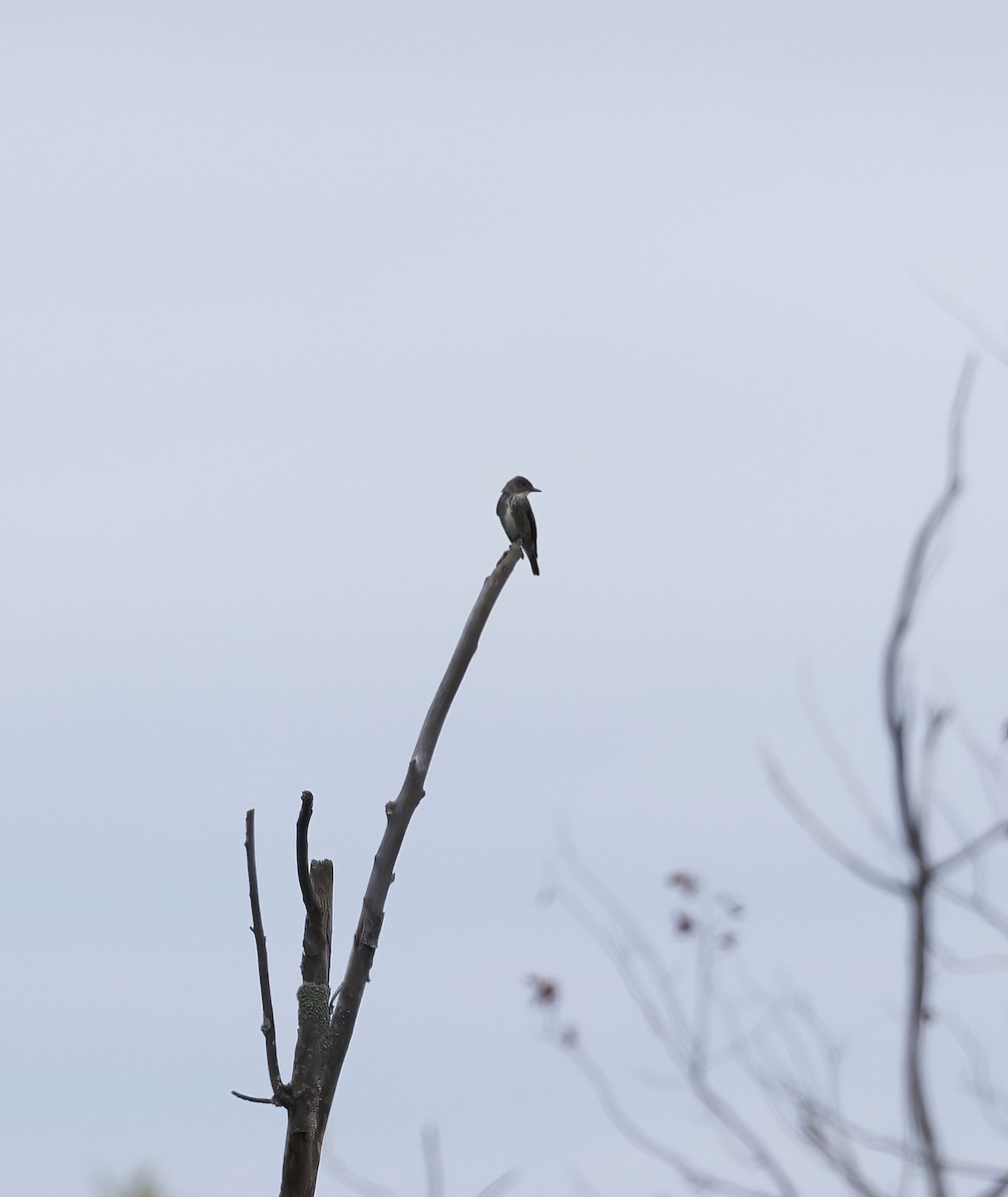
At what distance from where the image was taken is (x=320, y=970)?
19.4ft

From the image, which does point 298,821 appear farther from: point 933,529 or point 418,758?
point 933,529

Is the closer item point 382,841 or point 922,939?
point 922,939

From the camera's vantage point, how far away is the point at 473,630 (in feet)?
20.6

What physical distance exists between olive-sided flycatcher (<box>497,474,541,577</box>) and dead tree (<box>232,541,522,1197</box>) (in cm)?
718

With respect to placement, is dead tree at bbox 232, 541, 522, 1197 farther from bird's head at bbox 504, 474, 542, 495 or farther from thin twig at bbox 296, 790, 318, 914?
bird's head at bbox 504, 474, 542, 495

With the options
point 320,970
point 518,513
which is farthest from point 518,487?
point 320,970

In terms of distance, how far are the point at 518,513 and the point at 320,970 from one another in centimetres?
773

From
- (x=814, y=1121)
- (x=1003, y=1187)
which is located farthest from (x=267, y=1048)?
(x=1003, y=1187)

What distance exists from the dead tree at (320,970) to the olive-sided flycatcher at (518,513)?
23.5ft

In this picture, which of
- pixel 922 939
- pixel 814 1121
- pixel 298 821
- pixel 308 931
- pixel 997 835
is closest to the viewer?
pixel 922 939

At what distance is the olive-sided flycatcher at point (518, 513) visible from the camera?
13383 mm

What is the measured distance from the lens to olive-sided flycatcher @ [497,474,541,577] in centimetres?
1338

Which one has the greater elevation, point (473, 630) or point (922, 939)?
point (473, 630)

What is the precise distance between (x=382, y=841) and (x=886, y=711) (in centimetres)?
350
